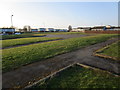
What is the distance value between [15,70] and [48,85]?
262 cm

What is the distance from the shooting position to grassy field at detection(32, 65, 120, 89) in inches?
152

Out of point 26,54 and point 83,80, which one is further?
point 26,54

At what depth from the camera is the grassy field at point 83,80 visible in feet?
12.7

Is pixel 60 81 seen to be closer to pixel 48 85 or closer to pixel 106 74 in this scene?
pixel 48 85

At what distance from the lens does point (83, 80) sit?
423cm

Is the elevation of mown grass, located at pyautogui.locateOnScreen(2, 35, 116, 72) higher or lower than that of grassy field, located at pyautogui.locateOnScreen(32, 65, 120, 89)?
higher

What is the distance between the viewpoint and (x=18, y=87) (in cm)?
384

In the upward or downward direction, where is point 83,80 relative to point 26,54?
downward

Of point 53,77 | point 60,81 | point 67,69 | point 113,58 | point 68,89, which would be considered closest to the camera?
point 68,89

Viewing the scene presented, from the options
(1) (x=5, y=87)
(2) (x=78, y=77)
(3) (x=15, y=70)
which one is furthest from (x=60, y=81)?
(3) (x=15, y=70)

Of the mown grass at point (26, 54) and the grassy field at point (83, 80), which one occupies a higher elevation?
the mown grass at point (26, 54)

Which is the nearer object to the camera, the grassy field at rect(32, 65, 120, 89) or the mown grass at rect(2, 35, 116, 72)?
the grassy field at rect(32, 65, 120, 89)

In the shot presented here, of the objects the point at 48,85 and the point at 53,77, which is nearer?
the point at 48,85

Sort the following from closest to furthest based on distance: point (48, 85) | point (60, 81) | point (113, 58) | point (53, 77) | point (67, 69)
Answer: point (48, 85) → point (60, 81) → point (53, 77) → point (67, 69) → point (113, 58)
